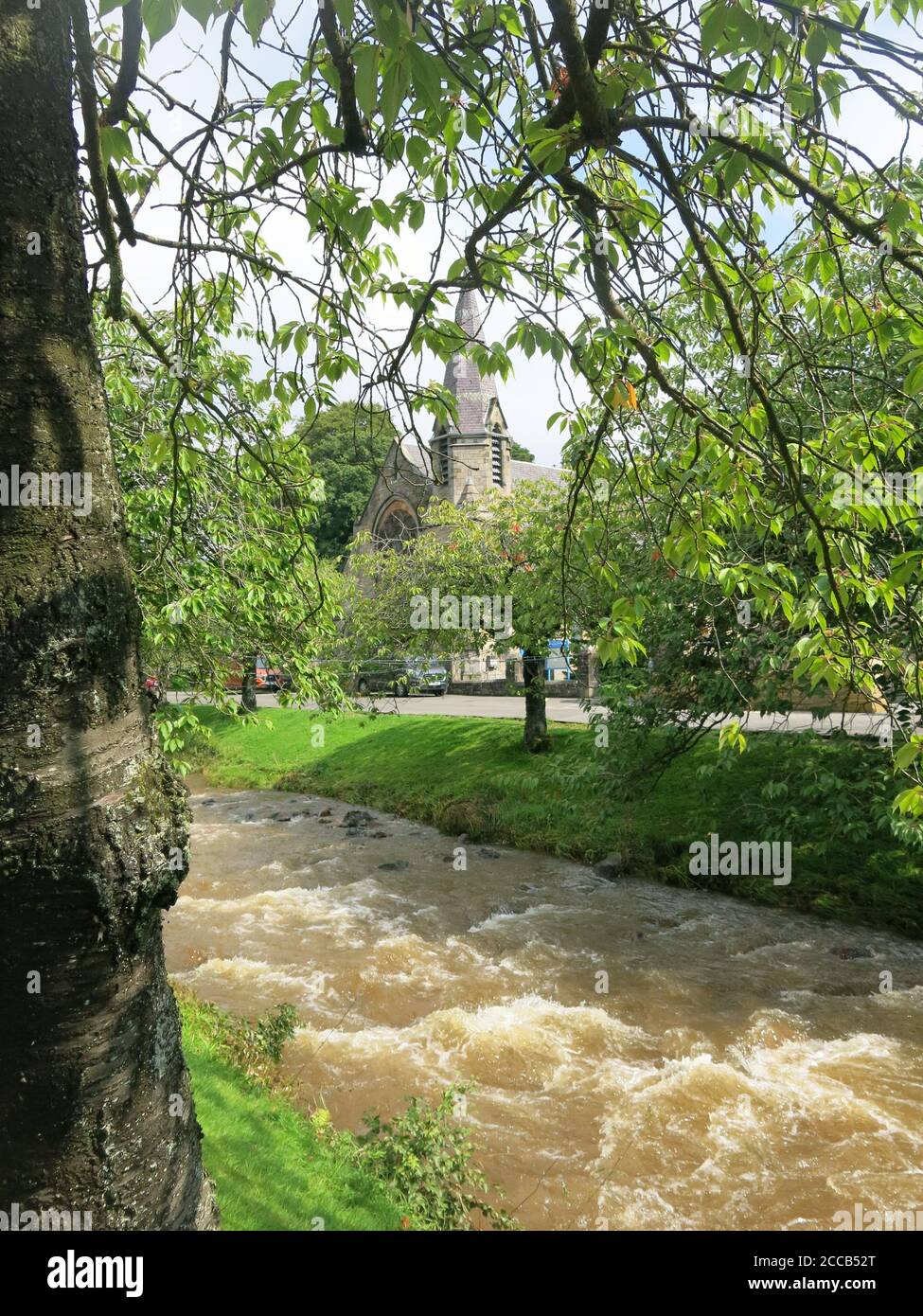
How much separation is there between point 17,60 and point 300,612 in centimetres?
673

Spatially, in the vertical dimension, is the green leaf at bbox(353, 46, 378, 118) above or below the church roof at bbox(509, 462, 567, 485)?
below

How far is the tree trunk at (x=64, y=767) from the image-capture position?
1938mm

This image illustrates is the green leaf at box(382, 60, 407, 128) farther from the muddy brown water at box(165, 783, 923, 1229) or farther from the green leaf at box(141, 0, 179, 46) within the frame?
the muddy brown water at box(165, 783, 923, 1229)

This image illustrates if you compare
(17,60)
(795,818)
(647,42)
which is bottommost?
(795,818)

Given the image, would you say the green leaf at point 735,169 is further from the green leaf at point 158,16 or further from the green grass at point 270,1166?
the green grass at point 270,1166

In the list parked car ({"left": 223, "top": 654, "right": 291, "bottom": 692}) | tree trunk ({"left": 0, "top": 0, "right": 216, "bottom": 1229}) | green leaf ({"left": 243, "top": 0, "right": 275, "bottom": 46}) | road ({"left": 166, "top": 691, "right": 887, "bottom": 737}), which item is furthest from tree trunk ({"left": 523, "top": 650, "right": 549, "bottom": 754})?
green leaf ({"left": 243, "top": 0, "right": 275, "bottom": 46})

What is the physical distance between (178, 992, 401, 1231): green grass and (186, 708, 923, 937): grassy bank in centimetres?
376

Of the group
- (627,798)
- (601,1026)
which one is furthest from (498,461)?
(601,1026)

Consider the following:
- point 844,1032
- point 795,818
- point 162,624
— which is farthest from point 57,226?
point 795,818

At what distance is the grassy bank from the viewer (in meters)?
10.8

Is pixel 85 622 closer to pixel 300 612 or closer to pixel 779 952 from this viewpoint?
pixel 300 612

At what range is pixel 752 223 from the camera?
131 inches

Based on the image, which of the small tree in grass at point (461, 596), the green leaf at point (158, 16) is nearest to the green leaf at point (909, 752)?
the green leaf at point (158, 16)

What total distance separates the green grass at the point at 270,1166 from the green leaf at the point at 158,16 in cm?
436
